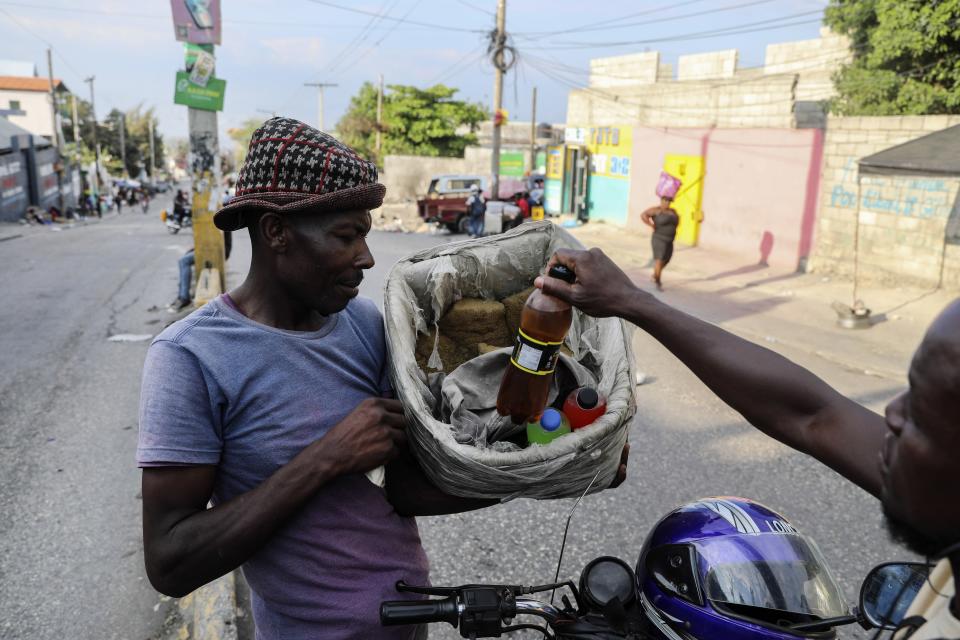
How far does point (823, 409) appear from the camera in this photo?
144 centimetres

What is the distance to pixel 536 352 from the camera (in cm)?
159

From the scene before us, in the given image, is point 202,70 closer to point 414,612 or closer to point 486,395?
point 486,395

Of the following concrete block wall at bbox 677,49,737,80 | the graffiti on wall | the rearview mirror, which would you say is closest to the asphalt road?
the rearview mirror

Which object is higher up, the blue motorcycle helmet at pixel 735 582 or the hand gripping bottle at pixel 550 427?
the hand gripping bottle at pixel 550 427

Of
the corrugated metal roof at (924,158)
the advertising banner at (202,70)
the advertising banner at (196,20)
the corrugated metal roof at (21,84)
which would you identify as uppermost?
the corrugated metal roof at (21,84)

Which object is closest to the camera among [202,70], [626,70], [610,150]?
[202,70]

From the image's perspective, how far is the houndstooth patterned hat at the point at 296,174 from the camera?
Result: 142 cm

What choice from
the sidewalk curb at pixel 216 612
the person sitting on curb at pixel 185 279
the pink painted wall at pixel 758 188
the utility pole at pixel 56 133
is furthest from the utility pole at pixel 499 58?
the utility pole at pixel 56 133

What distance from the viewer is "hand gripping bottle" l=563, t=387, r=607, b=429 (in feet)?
5.26

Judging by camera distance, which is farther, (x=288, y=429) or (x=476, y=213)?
(x=476, y=213)

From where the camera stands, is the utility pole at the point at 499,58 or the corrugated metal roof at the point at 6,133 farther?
the corrugated metal roof at the point at 6,133

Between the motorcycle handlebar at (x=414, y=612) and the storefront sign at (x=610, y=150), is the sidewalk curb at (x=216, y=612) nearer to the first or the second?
the motorcycle handlebar at (x=414, y=612)

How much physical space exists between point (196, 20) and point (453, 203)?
15.1 metres

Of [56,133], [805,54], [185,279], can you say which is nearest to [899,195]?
[185,279]
